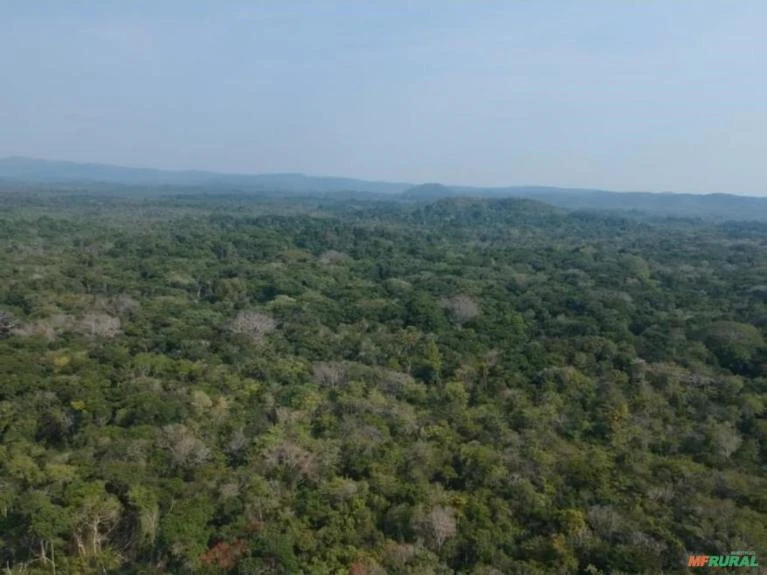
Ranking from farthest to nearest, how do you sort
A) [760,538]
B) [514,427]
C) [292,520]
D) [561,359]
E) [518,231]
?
1. [518,231]
2. [561,359]
3. [514,427]
4. [292,520]
5. [760,538]

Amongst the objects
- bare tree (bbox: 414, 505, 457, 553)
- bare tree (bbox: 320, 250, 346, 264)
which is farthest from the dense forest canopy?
bare tree (bbox: 320, 250, 346, 264)

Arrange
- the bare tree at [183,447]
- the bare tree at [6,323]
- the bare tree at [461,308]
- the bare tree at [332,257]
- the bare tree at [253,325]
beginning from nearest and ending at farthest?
1. the bare tree at [183,447]
2. the bare tree at [6,323]
3. the bare tree at [253,325]
4. the bare tree at [461,308]
5. the bare tree at [332,257]

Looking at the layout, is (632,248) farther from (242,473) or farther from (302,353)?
(242,473)

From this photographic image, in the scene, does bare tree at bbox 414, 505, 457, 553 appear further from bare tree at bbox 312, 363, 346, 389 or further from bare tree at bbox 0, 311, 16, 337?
bare tree at bbox 0, 311, 16, 337

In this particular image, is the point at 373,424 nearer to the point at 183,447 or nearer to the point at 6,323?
the point at 183,447

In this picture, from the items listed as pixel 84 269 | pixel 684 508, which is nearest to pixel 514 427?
pixel 684 508

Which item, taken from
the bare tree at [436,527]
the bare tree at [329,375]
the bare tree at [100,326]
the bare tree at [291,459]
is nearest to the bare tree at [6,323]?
the bare tree at [100,326]

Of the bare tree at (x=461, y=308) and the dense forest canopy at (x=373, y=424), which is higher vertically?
the bare tree at (x=461, y=308)

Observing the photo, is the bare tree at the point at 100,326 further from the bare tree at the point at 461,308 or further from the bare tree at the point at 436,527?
the bare tree at the point at 436,527
